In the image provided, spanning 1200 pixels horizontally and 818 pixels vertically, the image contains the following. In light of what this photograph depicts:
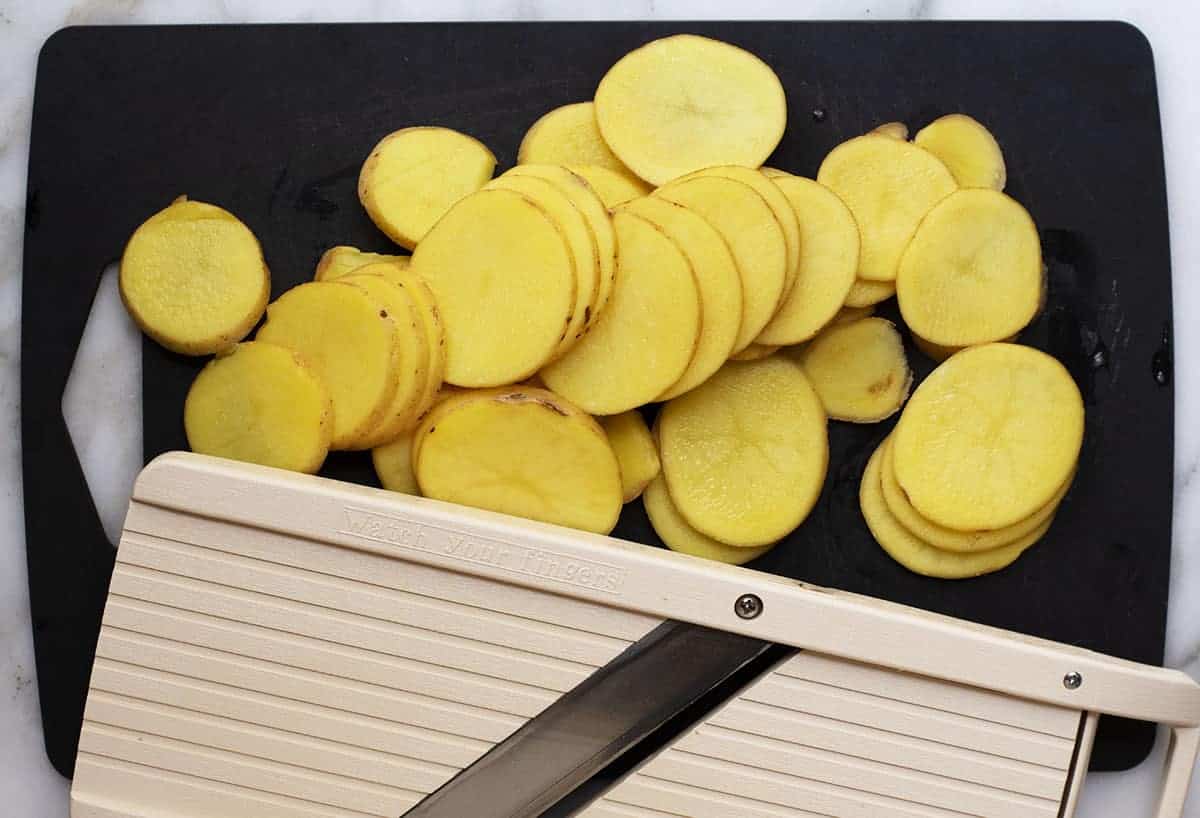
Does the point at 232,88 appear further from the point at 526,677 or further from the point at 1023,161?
the point at 1023,161

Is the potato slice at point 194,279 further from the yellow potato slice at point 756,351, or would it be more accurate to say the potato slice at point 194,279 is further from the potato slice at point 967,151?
the potato slice at point 967,151

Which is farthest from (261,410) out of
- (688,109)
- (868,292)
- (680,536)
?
(868,292)

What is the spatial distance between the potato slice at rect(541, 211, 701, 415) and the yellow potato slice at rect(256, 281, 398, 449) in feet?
0.65

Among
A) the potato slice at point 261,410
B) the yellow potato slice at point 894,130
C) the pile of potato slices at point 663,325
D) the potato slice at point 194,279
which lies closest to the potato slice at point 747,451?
the pile of potato slices at point 663,325

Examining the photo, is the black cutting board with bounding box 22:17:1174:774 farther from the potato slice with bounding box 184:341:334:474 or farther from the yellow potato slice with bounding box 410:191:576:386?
the yellow potato slice with bounding box 410:191:576:386

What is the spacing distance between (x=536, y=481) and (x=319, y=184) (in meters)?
0.52

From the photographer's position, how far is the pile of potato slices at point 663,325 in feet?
4.58

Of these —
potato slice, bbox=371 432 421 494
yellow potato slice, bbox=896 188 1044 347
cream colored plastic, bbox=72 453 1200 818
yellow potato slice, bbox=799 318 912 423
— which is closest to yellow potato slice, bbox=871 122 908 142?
yellow potato slice, bbox=896 188 1044 347

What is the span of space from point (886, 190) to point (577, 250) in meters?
0.42

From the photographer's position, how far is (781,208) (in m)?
1.41

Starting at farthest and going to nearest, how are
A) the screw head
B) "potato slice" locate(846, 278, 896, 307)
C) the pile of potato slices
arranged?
"potato slice" locate(846, 278, 896, 307), the pile of potato slices, the screw head

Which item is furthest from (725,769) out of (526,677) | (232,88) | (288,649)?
(232,88)

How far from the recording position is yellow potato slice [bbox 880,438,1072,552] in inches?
57.8

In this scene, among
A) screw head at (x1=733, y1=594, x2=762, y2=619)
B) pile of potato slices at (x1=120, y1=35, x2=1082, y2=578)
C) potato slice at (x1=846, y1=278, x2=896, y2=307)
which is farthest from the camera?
potato slice at (x1=846, y1=278, x2=896, y2=307)
